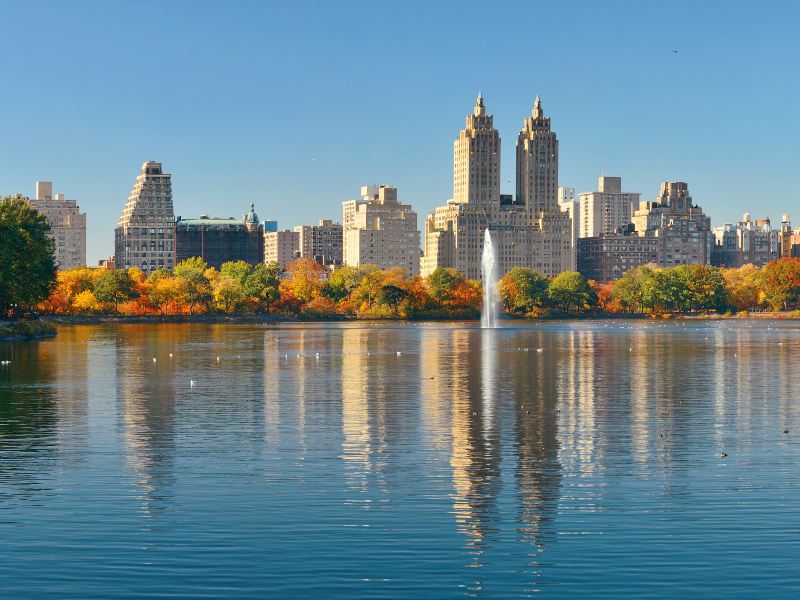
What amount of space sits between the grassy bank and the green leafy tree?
317 cm

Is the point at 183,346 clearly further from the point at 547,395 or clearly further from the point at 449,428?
the point at 449,428

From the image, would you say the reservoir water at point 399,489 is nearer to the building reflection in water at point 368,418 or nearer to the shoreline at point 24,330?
the building reflection in water at point 368,418

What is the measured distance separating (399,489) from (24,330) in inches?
4817

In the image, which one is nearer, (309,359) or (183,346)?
(309,359)

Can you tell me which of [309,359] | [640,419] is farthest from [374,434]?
[309,359]

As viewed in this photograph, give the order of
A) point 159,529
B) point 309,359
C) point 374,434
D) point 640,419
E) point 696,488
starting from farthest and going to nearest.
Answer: point 309,359 → point 640,419 → point 374,434 → point 696,488 → point 159,529

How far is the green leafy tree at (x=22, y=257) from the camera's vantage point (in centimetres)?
14100

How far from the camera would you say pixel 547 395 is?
238 feet

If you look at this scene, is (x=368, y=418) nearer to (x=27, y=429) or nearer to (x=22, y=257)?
(x=27, y=429)

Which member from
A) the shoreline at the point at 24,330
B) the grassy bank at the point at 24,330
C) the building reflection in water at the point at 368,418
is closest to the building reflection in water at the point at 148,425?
the building reflection in water at the point at 368,418

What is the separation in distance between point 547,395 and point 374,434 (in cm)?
2251

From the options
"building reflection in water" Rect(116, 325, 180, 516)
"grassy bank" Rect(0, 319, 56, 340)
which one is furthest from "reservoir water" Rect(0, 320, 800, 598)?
"grassy bank" Rect(0, 319, 56, 340)

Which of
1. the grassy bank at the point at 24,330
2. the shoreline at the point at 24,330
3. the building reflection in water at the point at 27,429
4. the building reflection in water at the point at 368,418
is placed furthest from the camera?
the grassy bank at the point at 24,330

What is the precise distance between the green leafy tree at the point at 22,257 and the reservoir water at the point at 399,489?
63.2 metres
